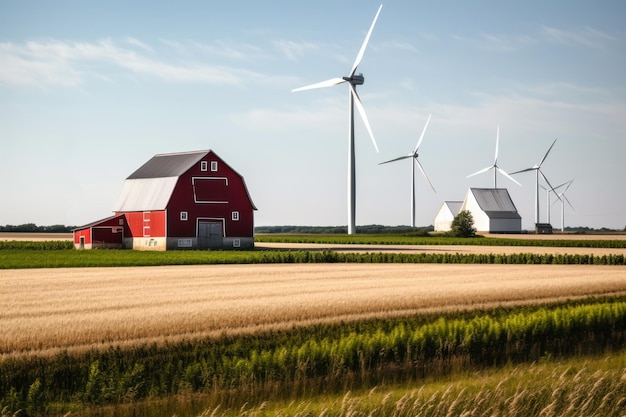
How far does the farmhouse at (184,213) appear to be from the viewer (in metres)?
82.1

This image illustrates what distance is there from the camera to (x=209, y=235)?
83438 millimetres

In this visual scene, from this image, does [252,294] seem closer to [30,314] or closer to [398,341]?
[30,314]

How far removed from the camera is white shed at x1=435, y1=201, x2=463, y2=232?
172 m

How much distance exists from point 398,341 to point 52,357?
27.3ft

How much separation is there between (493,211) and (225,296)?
13769 centimetres

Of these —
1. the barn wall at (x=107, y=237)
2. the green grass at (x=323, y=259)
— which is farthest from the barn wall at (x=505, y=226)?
the green grass at (x=323, y=259)

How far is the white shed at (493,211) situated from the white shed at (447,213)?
537 cm

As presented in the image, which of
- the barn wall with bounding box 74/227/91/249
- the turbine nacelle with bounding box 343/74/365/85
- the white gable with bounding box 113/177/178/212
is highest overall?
the turbine nacelle with bounding box 343/74/365/85

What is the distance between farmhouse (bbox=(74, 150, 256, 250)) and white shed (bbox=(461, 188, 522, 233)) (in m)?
86.9

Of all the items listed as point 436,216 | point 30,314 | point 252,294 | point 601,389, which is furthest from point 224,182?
point 436,216

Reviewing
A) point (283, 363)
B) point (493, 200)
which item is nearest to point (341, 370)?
point (283, 363)

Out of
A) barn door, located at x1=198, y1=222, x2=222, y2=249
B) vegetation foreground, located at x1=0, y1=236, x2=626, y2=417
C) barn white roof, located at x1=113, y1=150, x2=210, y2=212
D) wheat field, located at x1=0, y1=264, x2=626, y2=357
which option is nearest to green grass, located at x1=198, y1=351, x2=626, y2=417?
vegetation foreground, located at x1=0, y1=236, x2=626, y2=417

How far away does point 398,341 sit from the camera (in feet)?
65.3

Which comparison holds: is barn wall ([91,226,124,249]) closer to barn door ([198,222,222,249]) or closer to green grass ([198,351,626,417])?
barn door ([198,222,222,249])
